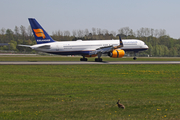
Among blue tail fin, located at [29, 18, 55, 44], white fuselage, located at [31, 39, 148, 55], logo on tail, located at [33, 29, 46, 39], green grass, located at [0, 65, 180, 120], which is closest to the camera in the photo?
green grass, located at [0, 65, 180, 120]

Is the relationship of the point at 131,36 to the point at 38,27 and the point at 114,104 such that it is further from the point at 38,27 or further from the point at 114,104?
the point at 114,104

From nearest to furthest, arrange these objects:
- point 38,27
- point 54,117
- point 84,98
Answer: point 54,117 → point 84,98 → point 38,27

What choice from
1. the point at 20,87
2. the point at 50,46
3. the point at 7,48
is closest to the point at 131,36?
the point at 7,48

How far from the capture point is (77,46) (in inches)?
2169

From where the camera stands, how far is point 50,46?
5303 cm

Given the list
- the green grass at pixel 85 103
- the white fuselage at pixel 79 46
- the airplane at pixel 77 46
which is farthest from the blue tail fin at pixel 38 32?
the green grass at pixel 85 103

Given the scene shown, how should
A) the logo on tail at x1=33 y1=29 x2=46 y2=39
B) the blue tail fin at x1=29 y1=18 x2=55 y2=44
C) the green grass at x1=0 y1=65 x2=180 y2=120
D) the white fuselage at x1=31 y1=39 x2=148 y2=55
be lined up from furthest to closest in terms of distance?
the white fuselage at x1=31 y1=39 x2=148 y2=55 < the logo on tail at x1=33 y1=29 x2=46 y2=39 < the blue tail fin at x1=29 y1=18 x2=55 y2=44 < the green grass at x1=0 y1=65 x2=180 y2=120

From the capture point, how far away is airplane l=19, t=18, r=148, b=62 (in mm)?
51812

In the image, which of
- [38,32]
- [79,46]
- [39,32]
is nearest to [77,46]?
[79,46]

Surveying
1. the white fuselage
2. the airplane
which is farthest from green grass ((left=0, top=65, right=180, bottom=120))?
the white fuselage

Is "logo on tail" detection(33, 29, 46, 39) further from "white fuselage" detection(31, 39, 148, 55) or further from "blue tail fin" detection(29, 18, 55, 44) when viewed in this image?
"white fuselage" detection(31, 39, 148, 55)

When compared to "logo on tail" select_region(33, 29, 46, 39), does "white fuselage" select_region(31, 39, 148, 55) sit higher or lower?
lower

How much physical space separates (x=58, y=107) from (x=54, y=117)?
1.78m

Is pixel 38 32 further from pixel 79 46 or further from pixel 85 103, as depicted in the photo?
pixel 85 103
